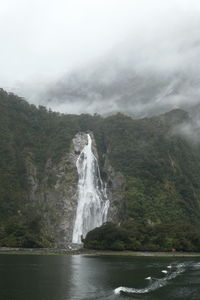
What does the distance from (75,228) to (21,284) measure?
6510 centimetres

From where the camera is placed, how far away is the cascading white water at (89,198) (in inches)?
3728

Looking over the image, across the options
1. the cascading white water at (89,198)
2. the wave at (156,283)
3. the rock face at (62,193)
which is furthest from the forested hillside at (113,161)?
the wave at (156,283)

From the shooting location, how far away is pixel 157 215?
299ft

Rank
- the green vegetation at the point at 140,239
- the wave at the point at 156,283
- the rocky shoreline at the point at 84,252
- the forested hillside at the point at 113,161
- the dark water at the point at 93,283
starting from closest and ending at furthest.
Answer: the dark water at the point at 93,283
the wave at the point at 156,283
the rocky shoreline at the point at 84,252
the green vegetation at the point at 140,239
the forested hillside at the point at 113,161

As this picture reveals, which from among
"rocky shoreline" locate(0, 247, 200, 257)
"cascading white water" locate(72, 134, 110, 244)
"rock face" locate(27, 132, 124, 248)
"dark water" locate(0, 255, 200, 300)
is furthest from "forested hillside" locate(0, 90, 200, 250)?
"dark water" locate(0, 255, 200, 300)

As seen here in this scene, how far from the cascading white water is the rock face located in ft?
4.28

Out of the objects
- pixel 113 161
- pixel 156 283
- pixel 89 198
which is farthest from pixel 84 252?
pixel 113 161

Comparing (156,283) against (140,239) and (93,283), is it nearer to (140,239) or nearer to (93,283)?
(93,283)

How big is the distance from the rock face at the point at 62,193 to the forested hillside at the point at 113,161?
158 cm

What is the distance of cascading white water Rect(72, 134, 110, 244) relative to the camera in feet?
311

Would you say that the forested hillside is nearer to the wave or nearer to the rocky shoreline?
the rocky shoreline

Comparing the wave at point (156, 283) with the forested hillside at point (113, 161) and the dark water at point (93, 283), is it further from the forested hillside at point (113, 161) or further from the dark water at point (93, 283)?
the forested hillside at point (113, 161)

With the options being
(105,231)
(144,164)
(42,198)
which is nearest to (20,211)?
(42,198)

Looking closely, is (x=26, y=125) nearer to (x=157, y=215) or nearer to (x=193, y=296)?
(x=157, y=215)
